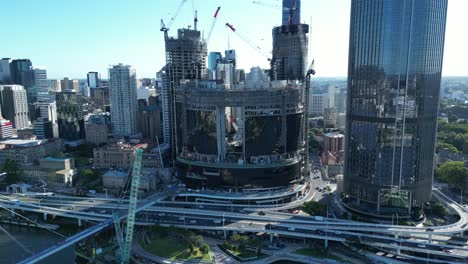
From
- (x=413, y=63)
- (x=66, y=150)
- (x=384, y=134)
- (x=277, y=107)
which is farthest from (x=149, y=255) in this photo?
(x=66, y=150)

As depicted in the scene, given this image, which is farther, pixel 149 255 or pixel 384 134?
pixel 384 134

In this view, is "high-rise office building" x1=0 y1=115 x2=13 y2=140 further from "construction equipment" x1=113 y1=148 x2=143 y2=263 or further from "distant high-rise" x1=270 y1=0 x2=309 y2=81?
"construction equipment" x1=113 y1=148 x2=143 y2=263

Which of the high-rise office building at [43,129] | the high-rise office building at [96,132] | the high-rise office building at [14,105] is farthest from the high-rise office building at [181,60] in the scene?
the high-rise office building at [14,105]

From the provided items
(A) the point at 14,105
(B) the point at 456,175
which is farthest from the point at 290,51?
(A) the point at 14,105

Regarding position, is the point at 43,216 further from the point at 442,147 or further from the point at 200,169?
the point at 442,147

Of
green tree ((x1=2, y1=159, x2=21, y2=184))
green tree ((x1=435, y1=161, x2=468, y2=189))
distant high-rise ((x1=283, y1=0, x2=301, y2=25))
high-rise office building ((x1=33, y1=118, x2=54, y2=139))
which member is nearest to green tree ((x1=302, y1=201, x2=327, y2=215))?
green tree ((x1=435, y1=161, x2=468, y2=189))

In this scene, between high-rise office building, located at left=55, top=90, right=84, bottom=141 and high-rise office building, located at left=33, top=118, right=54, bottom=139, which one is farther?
high-rise office building, located at left=55, top=90, right=84, bottom=141

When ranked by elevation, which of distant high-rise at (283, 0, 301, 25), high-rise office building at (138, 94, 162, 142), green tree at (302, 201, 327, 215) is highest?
distant high-rise at (283, 0, 301, 25)
